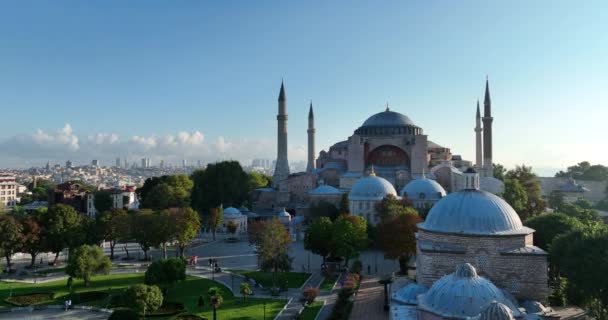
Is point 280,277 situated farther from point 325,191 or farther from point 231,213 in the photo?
point 325,191

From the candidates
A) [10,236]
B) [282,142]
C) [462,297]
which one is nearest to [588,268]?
[462,297]

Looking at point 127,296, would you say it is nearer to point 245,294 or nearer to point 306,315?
point 245,294

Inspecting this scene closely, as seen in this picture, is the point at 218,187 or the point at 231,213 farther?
the point at 218,187

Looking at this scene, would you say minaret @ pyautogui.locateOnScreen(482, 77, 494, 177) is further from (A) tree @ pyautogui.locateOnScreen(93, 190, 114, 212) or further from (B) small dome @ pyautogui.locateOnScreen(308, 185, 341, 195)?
(A) tree @ pyautogui.locateOnScreen(93, 190, 114, 212)

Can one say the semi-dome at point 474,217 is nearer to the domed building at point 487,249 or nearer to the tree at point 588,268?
the domed building at point 487,249

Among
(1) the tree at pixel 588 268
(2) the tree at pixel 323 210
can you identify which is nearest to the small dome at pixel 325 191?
(2) the tree at pixel 323 210

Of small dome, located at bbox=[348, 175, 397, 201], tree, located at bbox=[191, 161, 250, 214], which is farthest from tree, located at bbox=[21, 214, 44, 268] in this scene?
small dome, located at bbox=[348, 175, 397, 201]
